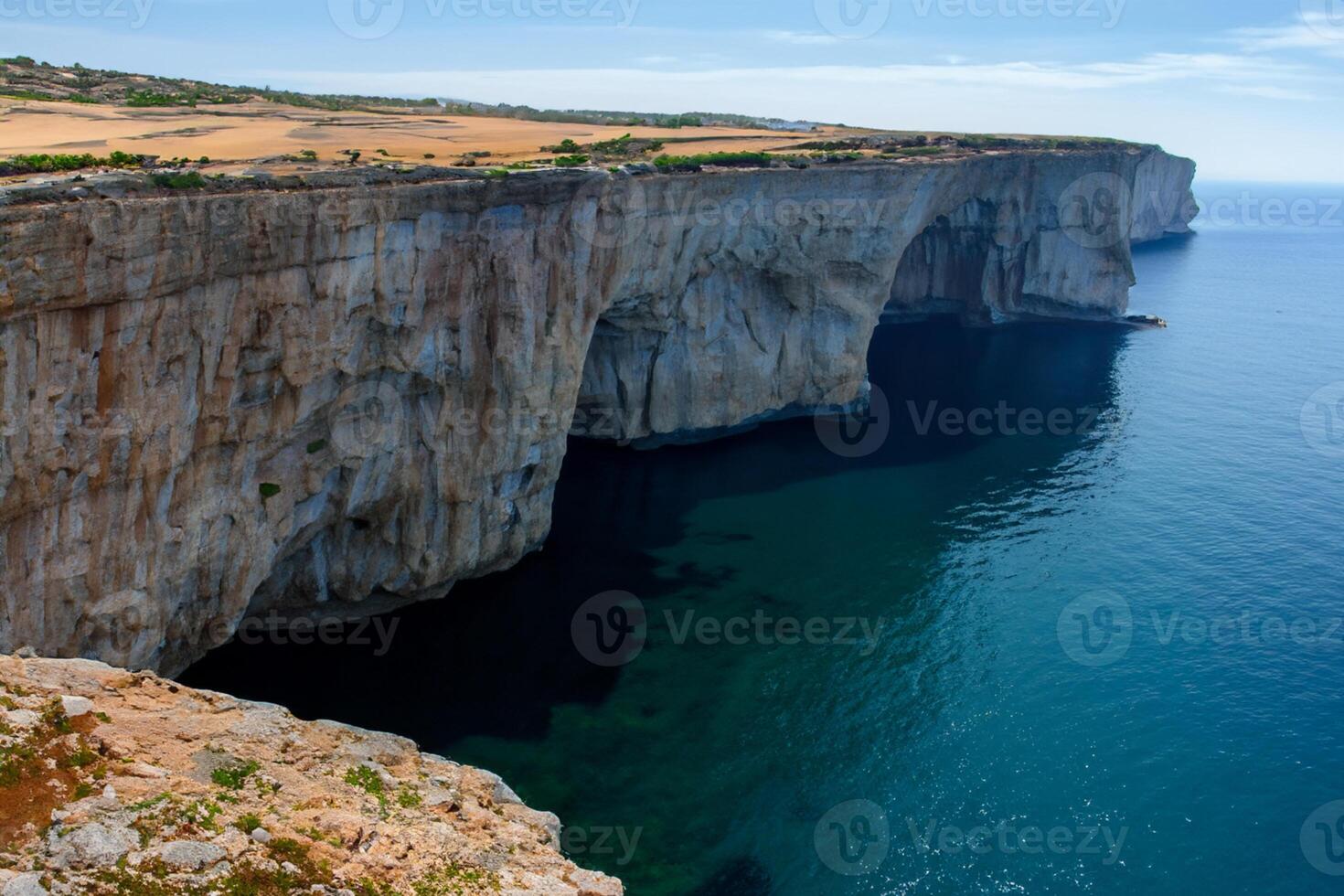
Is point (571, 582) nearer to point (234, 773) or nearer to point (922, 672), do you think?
point (922, 672)

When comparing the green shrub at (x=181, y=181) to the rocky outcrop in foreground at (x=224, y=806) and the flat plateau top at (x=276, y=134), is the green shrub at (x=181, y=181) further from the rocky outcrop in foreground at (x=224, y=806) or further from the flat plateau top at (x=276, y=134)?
the rocky outcrop in foreground at (x=224, y=806)

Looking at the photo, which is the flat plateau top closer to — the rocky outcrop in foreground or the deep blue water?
the deep blue water

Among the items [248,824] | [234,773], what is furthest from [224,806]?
[234,773]

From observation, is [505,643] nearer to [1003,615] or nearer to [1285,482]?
[1003,615]

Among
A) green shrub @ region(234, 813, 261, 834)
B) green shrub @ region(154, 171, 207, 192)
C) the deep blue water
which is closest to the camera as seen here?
green shrub @ region(234, 813, 261, 834)

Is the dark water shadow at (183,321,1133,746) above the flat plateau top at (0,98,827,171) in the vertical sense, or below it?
below

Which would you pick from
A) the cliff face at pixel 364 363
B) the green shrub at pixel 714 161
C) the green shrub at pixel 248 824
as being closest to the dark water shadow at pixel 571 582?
the cliff face at pixel 364 363

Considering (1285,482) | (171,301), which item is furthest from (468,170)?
(1285,482)

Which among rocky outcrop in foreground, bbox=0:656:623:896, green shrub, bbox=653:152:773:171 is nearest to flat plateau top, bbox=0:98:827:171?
green shrub, bbox=653:152:773:171
